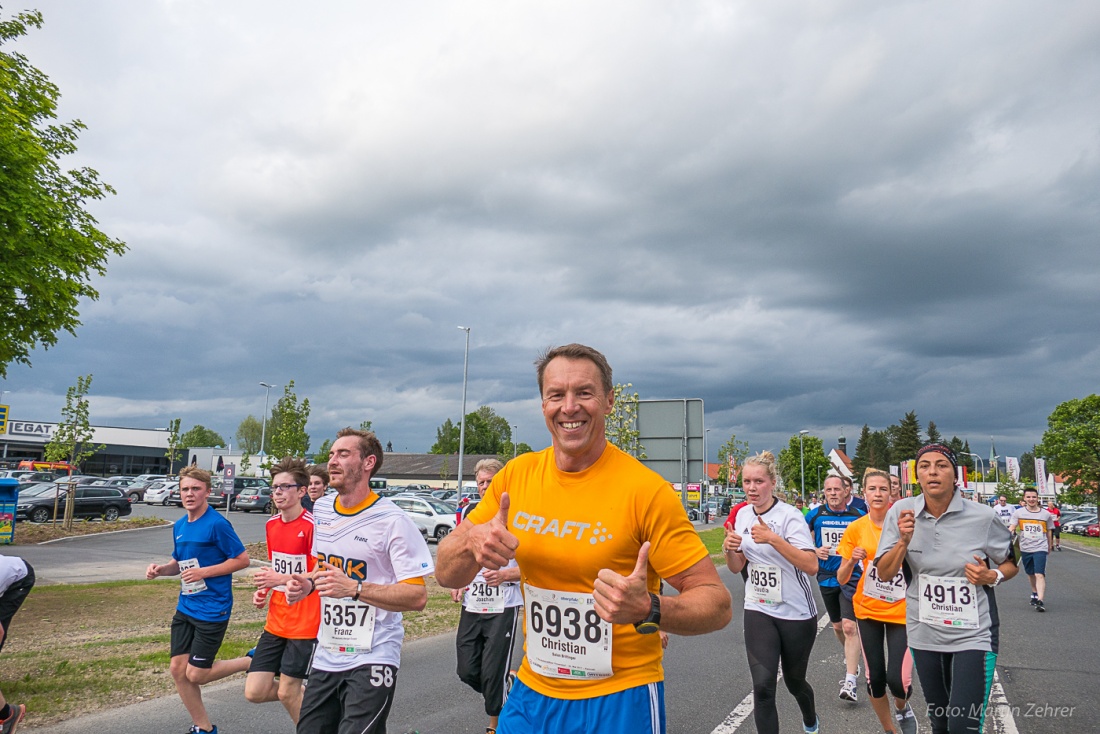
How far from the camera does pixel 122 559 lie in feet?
57.7

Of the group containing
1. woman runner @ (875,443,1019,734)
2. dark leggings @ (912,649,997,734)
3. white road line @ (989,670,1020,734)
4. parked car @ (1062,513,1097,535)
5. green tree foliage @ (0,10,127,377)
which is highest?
green tree foliage @ (0,10,127,377)

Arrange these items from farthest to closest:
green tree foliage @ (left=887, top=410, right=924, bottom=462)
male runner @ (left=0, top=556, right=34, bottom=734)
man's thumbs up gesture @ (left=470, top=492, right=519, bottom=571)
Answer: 1. green tree foliage @ (left=887, top=410, right=924, bottom=462)
2. male runner @ (left=0, top=556, right=34, bottom=734)
3. man's thumbs up gesture @ (left=470, top=492, right=519, bottom=571)

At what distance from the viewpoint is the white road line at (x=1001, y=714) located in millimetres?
5676

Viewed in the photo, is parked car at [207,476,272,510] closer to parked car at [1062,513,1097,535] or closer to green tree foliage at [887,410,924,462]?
parked car at [1062,513,1097,535]

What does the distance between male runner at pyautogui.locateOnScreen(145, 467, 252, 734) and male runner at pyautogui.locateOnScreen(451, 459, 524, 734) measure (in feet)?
5.34

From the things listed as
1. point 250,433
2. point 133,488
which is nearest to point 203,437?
point 250,433

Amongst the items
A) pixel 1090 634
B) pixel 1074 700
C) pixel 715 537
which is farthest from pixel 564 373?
pixel 715 537

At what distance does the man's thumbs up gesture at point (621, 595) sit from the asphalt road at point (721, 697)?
393 centimetres

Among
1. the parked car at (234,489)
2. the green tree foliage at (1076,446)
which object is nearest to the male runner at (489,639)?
the parked car at (234,489)

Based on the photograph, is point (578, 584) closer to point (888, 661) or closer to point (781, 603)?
point (781, 603)

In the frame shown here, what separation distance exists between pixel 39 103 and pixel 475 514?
608 inches

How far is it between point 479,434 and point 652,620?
122 meters

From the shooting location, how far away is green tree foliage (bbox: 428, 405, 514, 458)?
389 feet

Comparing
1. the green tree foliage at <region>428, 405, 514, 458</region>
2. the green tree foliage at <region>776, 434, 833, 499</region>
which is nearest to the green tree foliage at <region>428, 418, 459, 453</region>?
the green tree foliage at <region>428, 405, 514, 458</region>
